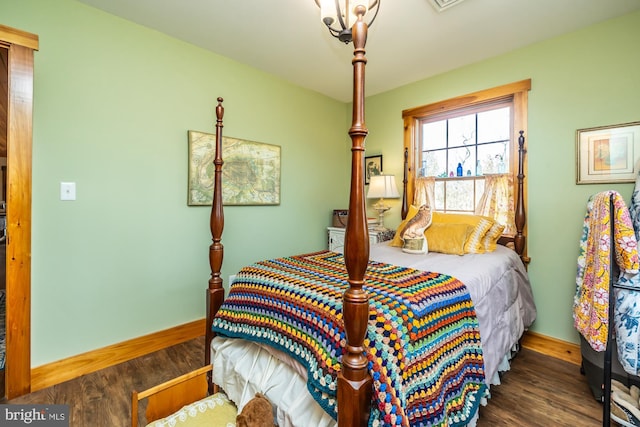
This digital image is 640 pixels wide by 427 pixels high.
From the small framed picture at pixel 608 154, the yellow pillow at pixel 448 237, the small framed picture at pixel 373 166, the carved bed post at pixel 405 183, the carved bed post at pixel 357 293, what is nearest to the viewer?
the carved bed post at pixel 357 293

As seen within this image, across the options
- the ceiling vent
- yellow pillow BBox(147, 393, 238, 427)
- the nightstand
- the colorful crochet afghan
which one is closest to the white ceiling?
the ceiling vent

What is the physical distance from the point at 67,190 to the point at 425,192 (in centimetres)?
305

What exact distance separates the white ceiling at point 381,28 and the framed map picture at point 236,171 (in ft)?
2.62

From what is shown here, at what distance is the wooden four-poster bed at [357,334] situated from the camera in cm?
96

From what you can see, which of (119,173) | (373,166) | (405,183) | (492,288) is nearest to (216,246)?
(119,173)

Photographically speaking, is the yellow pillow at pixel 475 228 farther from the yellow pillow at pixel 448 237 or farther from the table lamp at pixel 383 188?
the table lamp at pixel 383 188

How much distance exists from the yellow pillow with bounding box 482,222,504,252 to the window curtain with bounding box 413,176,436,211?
2.52 ft

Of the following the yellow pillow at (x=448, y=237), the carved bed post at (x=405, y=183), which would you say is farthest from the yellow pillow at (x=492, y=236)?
the carved bed post at (x=405, y=183)

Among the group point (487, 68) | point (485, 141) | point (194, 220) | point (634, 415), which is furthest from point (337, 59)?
point (634, 415)

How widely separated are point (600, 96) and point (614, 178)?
24.2 inches

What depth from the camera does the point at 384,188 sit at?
10.6ft

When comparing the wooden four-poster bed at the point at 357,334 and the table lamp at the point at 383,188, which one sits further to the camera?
the table lamp at the point at 383,188

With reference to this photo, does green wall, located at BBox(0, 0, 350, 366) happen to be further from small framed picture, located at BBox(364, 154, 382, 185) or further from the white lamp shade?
small framed picture, located at BBox(364, 154, 382, 185)

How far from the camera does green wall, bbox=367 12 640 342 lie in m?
2.12
